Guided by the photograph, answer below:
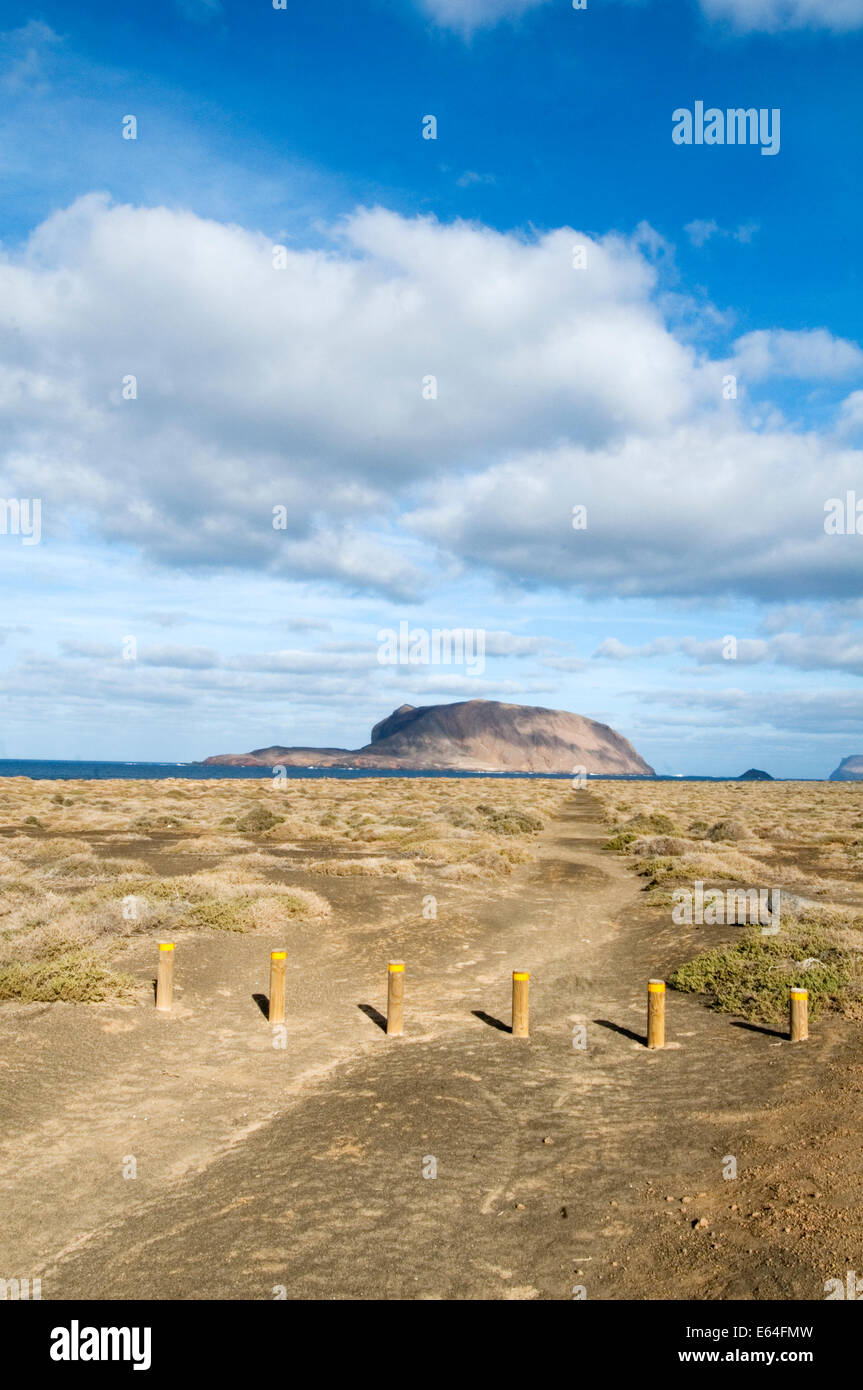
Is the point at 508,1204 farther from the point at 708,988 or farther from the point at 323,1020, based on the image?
the point at 708,988

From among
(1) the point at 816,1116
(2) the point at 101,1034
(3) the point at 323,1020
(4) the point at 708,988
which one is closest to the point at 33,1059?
(2) the point at 101,1034

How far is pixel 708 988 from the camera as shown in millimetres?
13359

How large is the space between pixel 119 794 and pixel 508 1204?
5945 centimetres

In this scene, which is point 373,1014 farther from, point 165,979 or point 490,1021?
point 165,979

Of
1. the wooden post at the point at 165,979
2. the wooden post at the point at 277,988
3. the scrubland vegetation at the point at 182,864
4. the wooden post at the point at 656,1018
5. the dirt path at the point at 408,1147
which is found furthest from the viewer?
the scrubland vegetation at the point at 182,864

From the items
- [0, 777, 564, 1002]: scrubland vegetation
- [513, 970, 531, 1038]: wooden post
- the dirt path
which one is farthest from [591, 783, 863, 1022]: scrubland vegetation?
[0, 777, 564, 1002]: scrubland vegetation

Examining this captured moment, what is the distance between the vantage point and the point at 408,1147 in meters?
8.19

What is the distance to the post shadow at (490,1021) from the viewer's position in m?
11.9

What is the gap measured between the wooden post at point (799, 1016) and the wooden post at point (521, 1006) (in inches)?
135

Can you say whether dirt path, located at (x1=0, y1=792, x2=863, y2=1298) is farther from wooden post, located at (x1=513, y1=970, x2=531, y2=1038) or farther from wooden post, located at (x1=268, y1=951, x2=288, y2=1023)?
wooden post, located at (x1=268, y1=951, x2=288, y2=1023)

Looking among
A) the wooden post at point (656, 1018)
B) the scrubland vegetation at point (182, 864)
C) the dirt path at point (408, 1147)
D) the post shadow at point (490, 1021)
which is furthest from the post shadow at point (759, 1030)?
the scrubland vegetation at point (182, 864)

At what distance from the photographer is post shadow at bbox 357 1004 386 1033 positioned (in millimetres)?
12355

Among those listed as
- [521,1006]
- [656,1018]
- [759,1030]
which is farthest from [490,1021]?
[759,1030]

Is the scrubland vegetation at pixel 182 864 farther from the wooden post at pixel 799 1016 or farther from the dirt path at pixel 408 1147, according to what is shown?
the wooden post at pixel 799 1016
